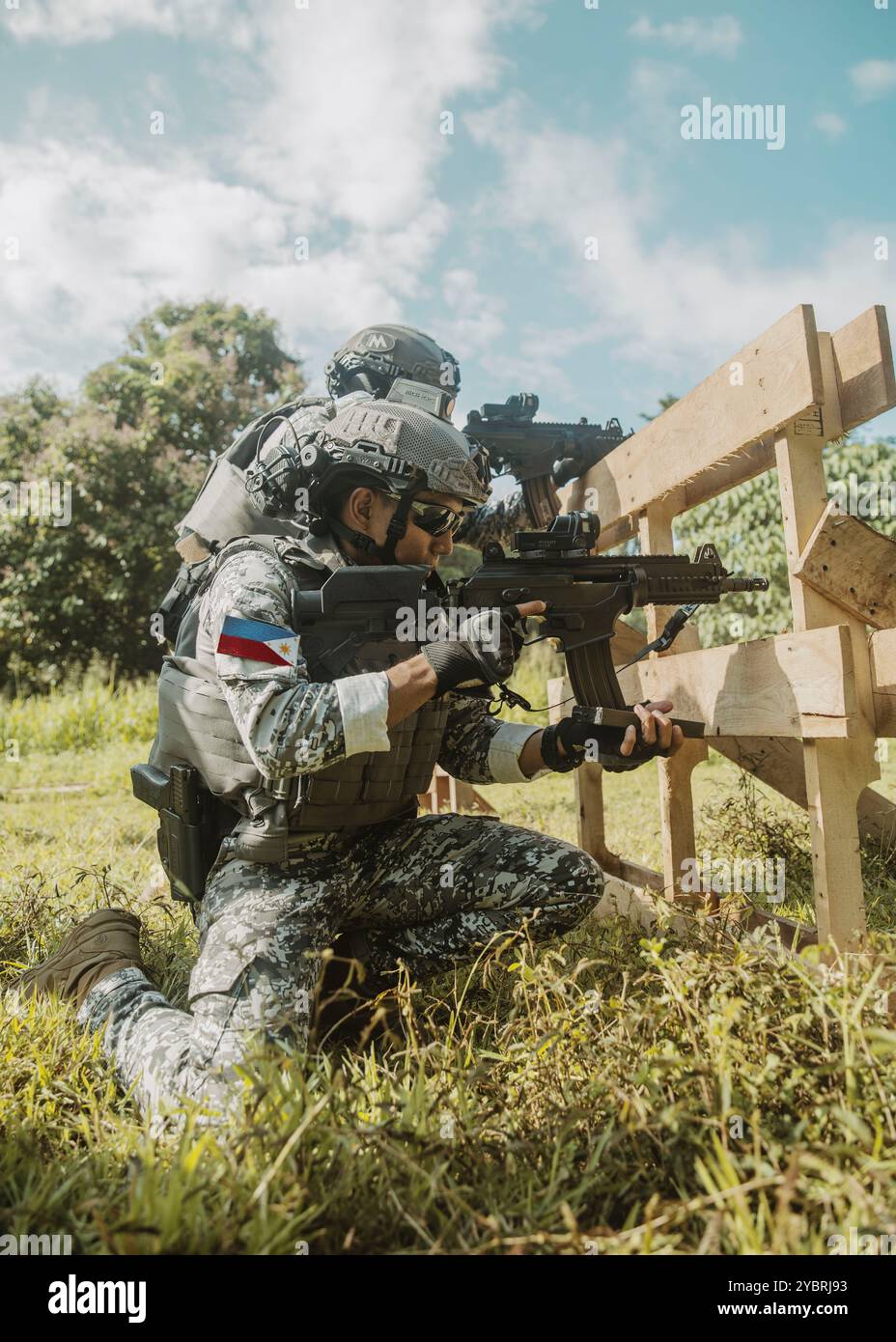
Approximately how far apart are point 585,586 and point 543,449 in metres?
1.99

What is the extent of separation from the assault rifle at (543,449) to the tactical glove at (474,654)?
7.11 ft

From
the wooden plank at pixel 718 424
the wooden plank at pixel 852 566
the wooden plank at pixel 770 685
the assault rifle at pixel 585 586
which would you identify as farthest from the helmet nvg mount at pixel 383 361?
the wooden plank at pixel 852 566

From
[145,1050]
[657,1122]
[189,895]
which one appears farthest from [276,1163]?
[189,895]

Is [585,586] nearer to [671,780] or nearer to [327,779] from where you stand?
[671,780]

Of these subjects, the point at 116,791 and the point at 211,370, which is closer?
the point at 116,791

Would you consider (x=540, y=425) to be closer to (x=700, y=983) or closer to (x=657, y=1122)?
(x=700, y=983)

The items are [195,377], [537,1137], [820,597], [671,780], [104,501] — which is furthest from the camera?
Answer: [195,377]

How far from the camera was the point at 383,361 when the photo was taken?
466 cm

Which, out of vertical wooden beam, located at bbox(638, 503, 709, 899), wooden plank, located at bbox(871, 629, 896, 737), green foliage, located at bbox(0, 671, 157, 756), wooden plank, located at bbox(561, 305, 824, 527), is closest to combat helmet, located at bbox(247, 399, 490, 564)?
wooden plank, located at bbox(561, 305, 824, 527)

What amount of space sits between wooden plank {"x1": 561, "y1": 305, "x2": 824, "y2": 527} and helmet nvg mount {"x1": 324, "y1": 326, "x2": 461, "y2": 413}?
4.39 feet

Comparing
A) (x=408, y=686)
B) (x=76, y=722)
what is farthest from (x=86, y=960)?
(x=76, y=722)

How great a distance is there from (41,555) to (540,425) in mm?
12907

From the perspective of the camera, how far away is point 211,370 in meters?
17.0

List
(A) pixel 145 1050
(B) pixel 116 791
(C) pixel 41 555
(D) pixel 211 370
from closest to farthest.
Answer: (A) pixel 145 1050
(B) pixel 116 791
(C) pixel 41 555
(D) pixel 211 370
